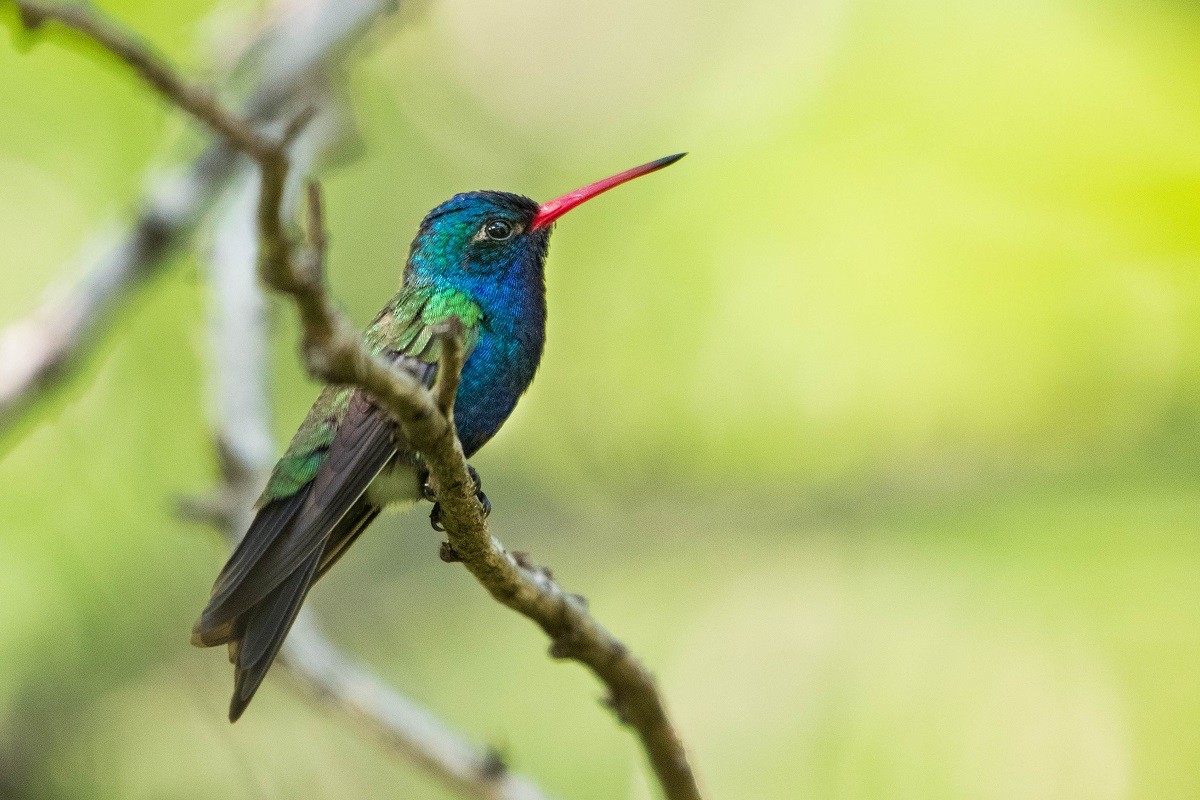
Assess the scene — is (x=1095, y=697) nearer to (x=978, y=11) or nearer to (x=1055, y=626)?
(x=1055, y=626)

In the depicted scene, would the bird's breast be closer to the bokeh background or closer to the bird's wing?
the bird's wing

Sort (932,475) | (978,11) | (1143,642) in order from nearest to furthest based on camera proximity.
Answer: (1143,642) < (978,11) < (932,475)

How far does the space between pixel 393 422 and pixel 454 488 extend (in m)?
0.48

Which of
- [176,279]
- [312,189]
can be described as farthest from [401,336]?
[176,279]

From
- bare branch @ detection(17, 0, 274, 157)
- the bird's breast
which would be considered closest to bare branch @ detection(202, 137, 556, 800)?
the bird's breast

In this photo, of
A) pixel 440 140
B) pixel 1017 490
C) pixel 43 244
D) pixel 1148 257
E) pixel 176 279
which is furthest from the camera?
pixel 440 140

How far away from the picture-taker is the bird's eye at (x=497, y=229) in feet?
14.6

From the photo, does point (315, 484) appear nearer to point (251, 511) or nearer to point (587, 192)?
point (251, 511)

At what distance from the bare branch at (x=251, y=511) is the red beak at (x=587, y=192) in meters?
1.02

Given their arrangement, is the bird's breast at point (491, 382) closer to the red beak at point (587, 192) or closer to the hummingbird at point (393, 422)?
the hummingbird at point (393, 422)

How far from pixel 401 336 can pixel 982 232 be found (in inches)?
126

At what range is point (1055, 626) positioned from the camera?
5875 mm

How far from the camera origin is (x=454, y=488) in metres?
2.81

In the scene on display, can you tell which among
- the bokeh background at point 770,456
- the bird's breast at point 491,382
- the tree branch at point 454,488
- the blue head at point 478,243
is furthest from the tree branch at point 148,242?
the tree branch at point 454,488
